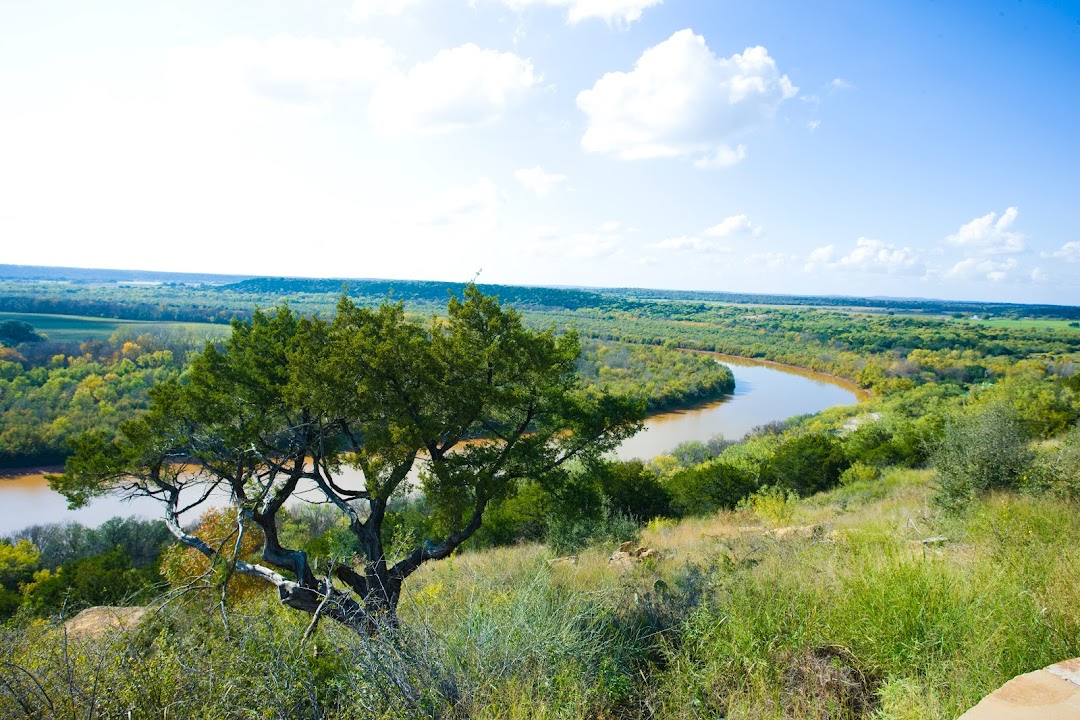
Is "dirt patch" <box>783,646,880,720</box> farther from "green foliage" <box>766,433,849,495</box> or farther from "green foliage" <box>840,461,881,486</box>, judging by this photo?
"green foliage" <box>766,433,849,495</box>

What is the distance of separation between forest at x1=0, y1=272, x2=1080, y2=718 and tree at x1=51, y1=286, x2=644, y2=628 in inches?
1.9

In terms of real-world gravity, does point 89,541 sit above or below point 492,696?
below

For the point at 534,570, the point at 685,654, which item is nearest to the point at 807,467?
the point at 534,570

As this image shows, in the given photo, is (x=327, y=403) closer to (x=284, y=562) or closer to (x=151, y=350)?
(x=284, y=562)

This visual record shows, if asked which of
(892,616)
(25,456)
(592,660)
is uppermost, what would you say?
(892,616)

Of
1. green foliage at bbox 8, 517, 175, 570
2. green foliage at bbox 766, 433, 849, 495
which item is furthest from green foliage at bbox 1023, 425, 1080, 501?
green foliage at bbox 8, 517, 175, 570

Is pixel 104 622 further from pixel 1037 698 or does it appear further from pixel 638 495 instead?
pixel 638 495

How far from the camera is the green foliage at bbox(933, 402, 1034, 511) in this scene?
711cm

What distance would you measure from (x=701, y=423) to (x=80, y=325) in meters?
84.6

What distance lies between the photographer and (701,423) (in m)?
45.2

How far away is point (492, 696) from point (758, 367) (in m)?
85.8

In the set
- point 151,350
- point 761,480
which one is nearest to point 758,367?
point 761,480

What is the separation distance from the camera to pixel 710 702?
2639 millimetres

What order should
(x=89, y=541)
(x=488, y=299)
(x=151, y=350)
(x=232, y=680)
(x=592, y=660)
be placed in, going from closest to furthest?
1. (x=232, y=680)
2. (x=592, y=660)
3. (x=488, y=299)
4. (x=89, y=541)
5. (x=151, y=350)
